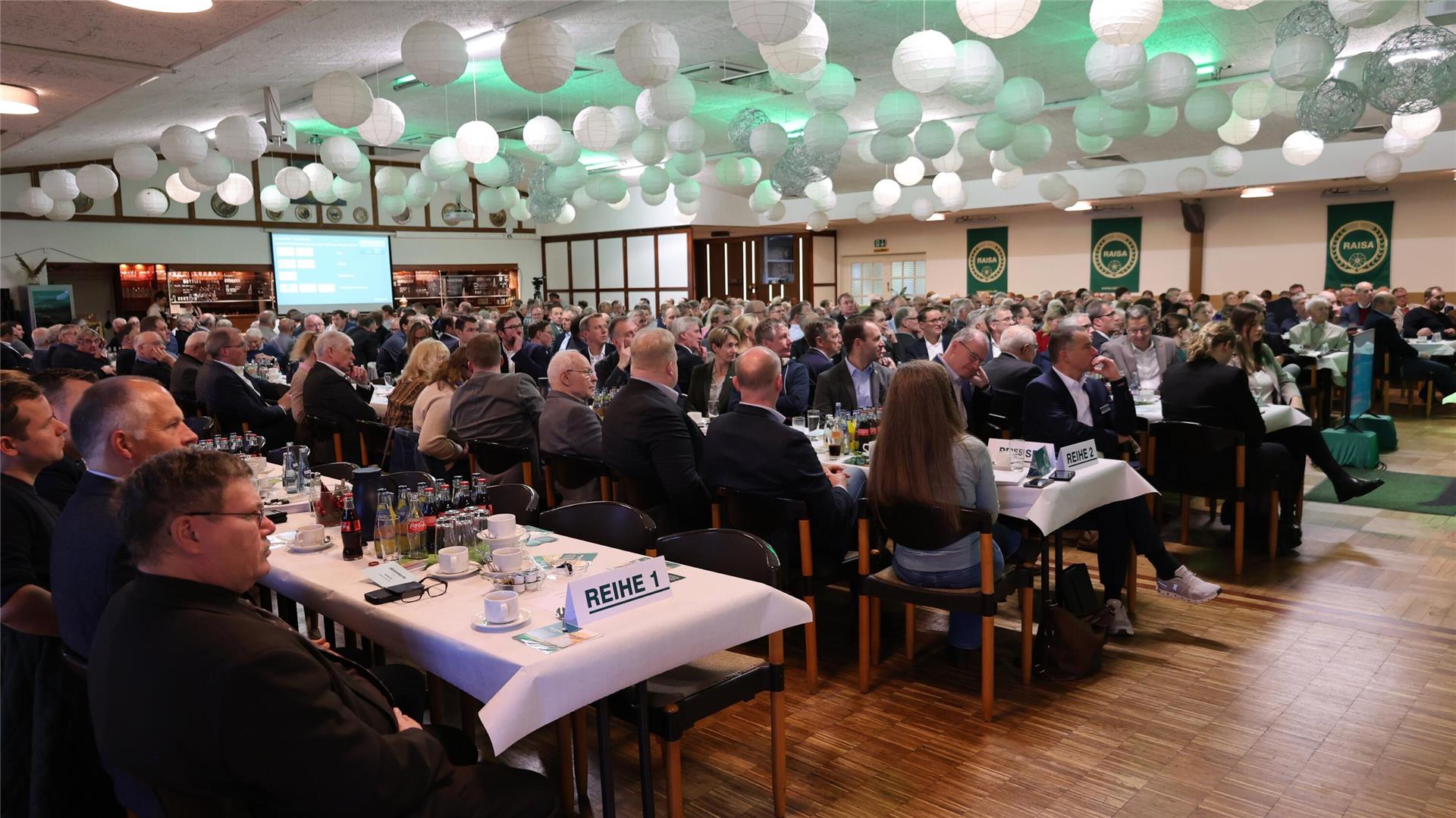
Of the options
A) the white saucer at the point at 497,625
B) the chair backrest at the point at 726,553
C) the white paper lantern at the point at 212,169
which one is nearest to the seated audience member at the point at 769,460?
the chair backrest at the point at 726,553

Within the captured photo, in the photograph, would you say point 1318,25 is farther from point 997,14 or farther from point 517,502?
point 517,502

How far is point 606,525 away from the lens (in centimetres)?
340

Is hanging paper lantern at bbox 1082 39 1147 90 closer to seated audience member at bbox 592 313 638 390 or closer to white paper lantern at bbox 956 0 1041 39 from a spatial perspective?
white paper lantern at bbox 956 0 1041 39

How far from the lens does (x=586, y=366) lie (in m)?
5.09

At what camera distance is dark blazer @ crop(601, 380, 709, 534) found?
430 centimetres

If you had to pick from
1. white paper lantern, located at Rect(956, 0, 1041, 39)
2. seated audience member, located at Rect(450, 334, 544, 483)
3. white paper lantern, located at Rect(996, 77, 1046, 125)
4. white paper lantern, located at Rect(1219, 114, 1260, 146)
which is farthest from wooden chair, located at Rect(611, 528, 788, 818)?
white paper lantern, located at Rect(1219, 114, 1260, 146)

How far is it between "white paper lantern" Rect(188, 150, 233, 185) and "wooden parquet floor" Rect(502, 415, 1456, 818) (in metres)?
7.11

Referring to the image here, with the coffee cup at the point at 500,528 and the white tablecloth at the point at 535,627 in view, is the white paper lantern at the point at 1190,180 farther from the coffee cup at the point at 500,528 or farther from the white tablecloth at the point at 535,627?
the coffee cup at the point at 500,528

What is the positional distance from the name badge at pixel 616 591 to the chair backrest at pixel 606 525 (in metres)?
0.55

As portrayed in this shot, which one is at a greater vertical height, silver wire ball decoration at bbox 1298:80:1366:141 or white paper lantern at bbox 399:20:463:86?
white paper lantern at bbox 399:20:463:86

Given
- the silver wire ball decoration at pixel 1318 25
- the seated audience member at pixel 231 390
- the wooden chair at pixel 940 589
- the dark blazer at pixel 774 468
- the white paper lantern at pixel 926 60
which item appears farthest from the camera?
the seated audience member at pixel 231 390

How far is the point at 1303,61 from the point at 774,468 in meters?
4.40

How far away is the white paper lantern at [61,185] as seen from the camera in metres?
9.96

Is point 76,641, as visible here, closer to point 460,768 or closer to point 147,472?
point 147,472
